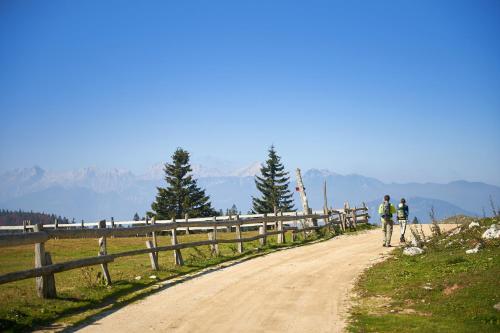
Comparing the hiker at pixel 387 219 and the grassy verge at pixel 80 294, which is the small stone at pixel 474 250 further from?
the grassy verge at pixel 80 294

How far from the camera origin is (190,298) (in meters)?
11.0

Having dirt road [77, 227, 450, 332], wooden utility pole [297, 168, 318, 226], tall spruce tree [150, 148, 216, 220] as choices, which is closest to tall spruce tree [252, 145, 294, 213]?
tall spruce tree [150, 148, 216, 220]

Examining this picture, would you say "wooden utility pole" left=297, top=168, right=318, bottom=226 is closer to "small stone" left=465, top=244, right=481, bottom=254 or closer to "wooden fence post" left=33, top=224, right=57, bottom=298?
"small stone" left=465, top=244, right=481, bottom=254

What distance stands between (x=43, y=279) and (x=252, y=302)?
16.6 feet

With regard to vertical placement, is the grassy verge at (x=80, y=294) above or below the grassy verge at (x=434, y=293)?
above

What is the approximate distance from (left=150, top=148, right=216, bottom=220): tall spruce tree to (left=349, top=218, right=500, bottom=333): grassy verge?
48660 millimetres

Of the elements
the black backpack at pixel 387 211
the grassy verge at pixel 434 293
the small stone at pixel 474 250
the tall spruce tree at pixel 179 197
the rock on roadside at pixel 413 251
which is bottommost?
the grassy verge at pixel 434 293

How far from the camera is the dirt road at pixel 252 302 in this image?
847 cm

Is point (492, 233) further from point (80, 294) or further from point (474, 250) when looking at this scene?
point (80, 294)

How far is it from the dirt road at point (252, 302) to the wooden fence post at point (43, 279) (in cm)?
200

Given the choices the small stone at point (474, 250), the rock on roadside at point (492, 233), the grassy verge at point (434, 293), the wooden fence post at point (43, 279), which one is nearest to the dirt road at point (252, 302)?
the grassy verge at point (434, 293)

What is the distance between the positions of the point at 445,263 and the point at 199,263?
8.96 m

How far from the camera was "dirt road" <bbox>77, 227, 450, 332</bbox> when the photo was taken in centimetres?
847

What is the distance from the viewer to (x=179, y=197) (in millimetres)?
63156
